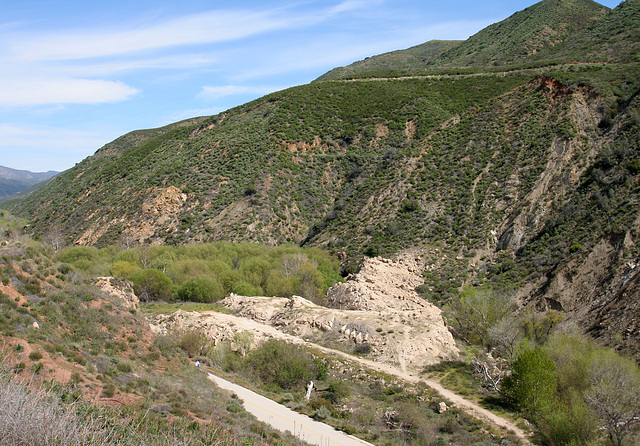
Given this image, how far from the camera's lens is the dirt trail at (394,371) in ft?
53.0

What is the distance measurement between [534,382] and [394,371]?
7.27 m

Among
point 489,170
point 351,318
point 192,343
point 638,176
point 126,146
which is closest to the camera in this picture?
point 192,343

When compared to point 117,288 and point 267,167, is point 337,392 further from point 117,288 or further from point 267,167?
point 267,167

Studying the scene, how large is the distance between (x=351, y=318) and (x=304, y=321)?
2745 millimetres

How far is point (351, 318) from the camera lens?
26594 millimetres

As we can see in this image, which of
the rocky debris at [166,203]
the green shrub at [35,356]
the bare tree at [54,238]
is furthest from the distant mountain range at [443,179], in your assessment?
the green shrub at [35,356]

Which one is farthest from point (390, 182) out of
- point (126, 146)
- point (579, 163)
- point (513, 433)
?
point (126, 146)

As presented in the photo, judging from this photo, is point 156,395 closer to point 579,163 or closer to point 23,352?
point 23,352

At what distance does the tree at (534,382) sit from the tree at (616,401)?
1710mm

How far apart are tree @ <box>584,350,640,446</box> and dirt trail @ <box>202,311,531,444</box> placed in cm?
243

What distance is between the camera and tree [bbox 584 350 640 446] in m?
12.9

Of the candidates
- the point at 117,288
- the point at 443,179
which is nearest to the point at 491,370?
the point at 117,288

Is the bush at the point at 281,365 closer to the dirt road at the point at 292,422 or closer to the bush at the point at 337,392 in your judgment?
the bush at the point at 337,392

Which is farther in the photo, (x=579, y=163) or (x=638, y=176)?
(x=579, y=163)
